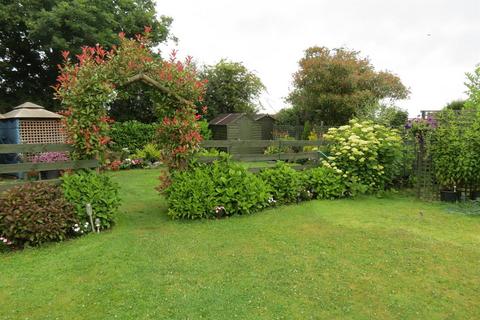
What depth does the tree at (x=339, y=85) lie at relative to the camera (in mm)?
15430

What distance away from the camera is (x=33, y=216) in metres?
4.29

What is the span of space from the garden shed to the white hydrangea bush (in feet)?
34.1

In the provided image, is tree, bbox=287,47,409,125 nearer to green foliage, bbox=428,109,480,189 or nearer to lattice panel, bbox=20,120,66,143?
green foliage, bbox=428,109,480,189

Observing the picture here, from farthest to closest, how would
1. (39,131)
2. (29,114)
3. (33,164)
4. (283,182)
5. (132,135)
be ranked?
(132,135), (39,131), (29,114), (283,182), (33,164)

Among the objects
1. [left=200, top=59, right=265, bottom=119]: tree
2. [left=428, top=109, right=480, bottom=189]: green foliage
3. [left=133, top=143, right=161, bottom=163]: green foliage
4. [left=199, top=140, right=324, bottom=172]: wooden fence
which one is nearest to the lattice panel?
[left=133, top=143, right=161, bottom=163]: green foliage

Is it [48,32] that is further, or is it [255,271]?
[48,32]

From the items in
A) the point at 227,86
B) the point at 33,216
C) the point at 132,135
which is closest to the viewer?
the point at 33,216

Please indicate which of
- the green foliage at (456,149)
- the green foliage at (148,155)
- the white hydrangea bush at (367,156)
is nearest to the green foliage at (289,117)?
the green foliage at (148,155)

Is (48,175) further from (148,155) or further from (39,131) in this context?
(148,155)

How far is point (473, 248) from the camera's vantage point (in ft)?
14.0

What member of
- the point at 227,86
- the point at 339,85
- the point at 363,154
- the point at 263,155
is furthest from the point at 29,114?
the point at 339,85

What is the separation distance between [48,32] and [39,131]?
18.9ft

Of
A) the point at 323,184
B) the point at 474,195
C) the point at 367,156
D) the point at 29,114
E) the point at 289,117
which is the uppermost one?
the point at 289,117

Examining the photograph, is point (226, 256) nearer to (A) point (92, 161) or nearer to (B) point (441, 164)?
(A) point (92, 161)
